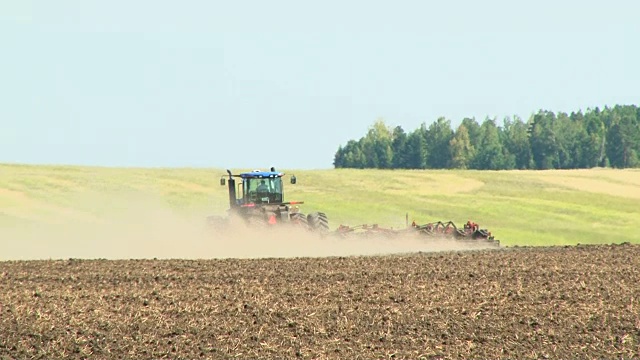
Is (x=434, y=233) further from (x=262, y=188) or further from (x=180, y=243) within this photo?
(x=180, y=243)

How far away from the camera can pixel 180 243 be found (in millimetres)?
35812

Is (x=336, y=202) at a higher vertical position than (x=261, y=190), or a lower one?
lower

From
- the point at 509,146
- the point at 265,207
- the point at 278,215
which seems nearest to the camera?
the point at 278,215

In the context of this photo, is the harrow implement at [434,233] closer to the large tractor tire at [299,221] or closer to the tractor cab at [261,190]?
the large tractor tire at [299,221]

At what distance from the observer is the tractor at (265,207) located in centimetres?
3366

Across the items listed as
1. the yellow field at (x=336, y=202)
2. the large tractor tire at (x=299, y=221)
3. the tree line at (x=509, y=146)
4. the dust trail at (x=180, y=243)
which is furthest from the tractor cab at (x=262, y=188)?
the tree line at (x=509, y=146)

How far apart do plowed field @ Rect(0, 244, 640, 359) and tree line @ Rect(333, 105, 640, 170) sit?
98.9 meters

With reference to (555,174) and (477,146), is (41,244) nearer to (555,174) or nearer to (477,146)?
(555,174)

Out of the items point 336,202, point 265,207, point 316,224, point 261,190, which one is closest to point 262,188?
point 261,190

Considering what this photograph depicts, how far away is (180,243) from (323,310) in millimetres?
17023

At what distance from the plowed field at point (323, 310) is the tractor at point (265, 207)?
6248 mm

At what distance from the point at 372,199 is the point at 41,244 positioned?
2261cm

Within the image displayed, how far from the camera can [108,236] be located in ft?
133

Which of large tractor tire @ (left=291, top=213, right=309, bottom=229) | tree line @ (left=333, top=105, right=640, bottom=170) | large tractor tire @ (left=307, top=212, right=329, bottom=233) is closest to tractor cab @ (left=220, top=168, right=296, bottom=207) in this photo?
large tractor tire @ (left=291, top=213, right=309, bottom=229)
